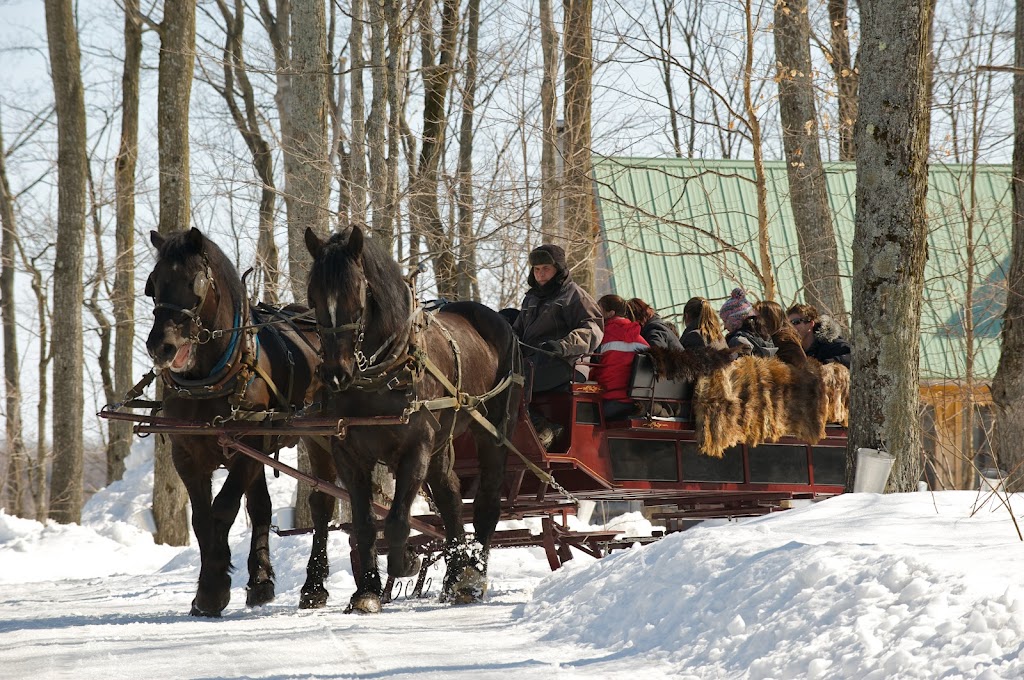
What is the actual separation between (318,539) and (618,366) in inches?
97.4

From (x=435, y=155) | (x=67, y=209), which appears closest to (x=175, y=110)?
(x=435, y=155)

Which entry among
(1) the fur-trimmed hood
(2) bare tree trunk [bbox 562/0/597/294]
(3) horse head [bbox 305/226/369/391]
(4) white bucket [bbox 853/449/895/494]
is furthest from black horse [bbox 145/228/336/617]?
(2) bare tree trunk [bbox 562/0/597/294]

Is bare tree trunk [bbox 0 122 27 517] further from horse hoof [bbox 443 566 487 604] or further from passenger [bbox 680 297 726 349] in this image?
horse hoof [bbox 443 566 487 604]

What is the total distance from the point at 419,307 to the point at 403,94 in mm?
8940

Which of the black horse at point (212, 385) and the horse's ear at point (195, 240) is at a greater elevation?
the horse's ear at point (195, 240)

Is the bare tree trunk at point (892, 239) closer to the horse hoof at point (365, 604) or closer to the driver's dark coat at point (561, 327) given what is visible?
the driver's dark coat at point (561, 327)

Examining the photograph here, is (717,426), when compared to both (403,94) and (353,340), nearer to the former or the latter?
(353,340)

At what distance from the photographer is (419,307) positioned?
762cm

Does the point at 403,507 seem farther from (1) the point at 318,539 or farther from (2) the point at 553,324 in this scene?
(2) the point at 553,324

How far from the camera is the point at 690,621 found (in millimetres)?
5438

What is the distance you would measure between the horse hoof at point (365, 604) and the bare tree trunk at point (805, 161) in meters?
8.70

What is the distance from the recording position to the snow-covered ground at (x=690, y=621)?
4.23 m

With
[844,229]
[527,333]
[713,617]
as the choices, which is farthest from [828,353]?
[844,229]

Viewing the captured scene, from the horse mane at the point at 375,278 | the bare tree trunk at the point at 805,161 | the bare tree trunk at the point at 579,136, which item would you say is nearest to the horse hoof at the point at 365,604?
the horse mane at the point at 375,278
